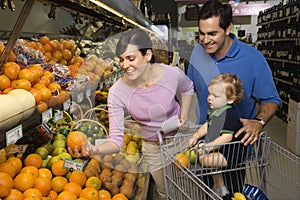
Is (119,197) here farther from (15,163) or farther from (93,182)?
(15,163)

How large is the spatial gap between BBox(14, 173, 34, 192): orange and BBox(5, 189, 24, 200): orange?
0.20 ft

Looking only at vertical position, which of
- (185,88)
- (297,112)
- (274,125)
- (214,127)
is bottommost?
(274,125)

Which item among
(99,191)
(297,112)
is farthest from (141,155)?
(297,112)

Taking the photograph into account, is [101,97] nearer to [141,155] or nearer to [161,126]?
[141,155]

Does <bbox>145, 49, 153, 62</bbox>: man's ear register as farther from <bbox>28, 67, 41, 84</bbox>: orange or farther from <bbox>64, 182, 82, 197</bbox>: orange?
<bbox>64, 182, 82, 197</bbox>: orange

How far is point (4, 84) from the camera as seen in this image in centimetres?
153

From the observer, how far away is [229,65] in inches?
74.1

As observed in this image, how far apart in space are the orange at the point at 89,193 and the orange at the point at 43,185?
162 millimetres

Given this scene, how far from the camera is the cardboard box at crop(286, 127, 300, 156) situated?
4.59 meters

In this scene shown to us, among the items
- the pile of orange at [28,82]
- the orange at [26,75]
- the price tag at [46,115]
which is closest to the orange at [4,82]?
the pile of orange at [28,82]

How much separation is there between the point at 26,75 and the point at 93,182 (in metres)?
0.65

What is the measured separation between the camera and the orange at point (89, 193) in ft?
5.19

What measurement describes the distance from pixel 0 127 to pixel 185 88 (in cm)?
114

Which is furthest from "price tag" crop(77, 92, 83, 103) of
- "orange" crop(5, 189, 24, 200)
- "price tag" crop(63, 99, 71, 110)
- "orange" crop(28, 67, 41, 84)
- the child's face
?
the child's face
